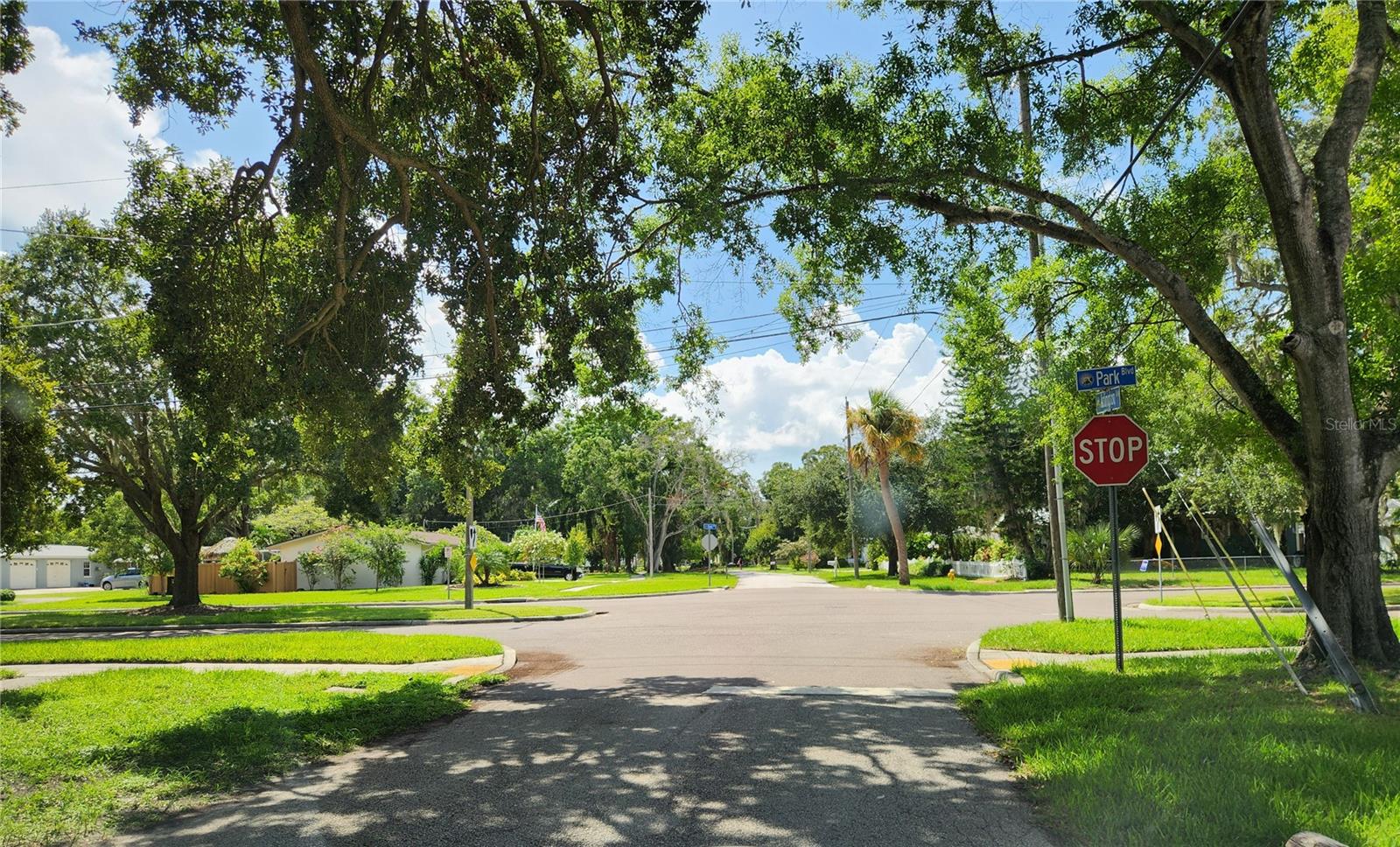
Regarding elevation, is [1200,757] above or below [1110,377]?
below

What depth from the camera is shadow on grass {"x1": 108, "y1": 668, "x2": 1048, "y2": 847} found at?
5004 mm

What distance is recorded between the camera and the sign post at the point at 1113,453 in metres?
9.55

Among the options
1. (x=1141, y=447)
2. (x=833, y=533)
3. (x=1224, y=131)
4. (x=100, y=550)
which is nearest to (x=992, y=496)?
(x=833, y=533)

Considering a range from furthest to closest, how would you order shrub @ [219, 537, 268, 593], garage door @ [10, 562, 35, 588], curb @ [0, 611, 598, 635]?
garage door @ [10, 562, 35, 588] → shrub @ [219, 537, 268, 593] → curb @ [0, 611, 598, 635]

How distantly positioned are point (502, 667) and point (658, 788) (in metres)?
8.14

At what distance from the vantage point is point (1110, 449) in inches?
383

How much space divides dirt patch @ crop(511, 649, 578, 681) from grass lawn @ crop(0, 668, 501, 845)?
3.28 ft

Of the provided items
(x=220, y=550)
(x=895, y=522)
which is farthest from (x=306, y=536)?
(x=895, y=522)

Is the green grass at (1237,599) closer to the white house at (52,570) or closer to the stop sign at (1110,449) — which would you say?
the stop sign at (1110,449)

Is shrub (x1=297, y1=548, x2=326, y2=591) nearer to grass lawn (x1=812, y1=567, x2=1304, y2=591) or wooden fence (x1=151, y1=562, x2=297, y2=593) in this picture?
wooden fence (x1=151, y1=562, x2=297, y2=593)

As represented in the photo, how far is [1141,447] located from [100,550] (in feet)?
178

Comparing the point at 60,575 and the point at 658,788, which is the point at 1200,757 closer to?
the point at 658,788

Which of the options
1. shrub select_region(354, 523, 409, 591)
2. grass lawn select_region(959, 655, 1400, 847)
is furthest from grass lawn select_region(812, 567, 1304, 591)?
shrub select_region(354, 523, 409, 591)

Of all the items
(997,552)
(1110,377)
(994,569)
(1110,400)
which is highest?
(1110,377)
